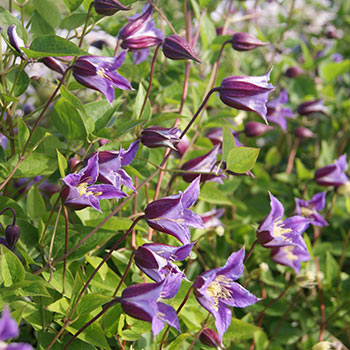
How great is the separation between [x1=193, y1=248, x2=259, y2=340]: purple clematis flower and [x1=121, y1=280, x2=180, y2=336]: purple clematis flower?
7 cm

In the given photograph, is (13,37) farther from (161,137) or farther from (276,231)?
(276,231)

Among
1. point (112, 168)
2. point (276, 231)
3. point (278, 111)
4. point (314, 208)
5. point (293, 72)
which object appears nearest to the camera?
point (112, 168)

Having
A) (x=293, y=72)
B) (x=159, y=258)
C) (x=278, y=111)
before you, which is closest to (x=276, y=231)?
(x=159, y=258)

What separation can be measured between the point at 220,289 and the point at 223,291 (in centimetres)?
2

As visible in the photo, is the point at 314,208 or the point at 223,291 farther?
the point at 314,208

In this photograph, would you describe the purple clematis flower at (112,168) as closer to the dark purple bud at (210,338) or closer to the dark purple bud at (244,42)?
the dark purple bud at (210,338)

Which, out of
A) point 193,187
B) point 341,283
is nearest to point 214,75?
point 193,187

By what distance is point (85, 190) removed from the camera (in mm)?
573

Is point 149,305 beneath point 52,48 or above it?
beneath

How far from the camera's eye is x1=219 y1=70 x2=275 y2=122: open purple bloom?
0.65 m

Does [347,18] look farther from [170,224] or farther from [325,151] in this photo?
[170,224]

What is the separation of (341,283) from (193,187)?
0.59 meters

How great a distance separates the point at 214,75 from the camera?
3.01 ft

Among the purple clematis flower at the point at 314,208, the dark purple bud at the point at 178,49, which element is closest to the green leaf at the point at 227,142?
the dark purple bud at the point at 178,49
